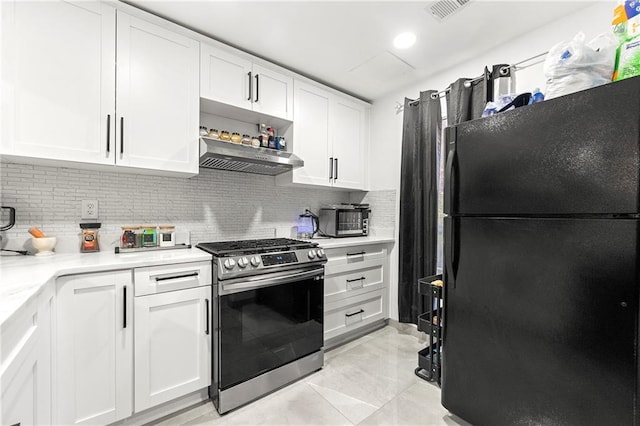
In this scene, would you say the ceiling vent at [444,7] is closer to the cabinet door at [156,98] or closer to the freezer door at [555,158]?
the freezer door at [555,158]

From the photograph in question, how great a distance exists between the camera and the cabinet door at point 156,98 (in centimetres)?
169

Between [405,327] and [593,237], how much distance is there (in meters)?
2.15

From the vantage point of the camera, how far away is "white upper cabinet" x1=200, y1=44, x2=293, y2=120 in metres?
2.00

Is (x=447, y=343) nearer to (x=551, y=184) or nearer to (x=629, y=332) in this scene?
(x=629, y=332)

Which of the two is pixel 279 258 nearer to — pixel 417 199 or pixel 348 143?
pixel 417 199

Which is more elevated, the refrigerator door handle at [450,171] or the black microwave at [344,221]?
the refrigerator door handle at [450,171]

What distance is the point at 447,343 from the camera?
1.45 meters

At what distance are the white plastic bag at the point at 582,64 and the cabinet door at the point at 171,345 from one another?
2.05m

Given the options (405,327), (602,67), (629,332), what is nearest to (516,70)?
(602,67)

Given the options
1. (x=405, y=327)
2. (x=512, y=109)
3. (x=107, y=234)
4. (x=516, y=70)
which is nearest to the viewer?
(x=512, y=109)

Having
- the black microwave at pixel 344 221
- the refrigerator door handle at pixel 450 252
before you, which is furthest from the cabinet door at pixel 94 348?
the black microwave at pixel 344 221

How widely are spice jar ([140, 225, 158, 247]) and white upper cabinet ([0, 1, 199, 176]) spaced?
427 mm

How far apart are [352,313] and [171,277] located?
5.41 ft

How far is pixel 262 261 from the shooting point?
1790 mm
